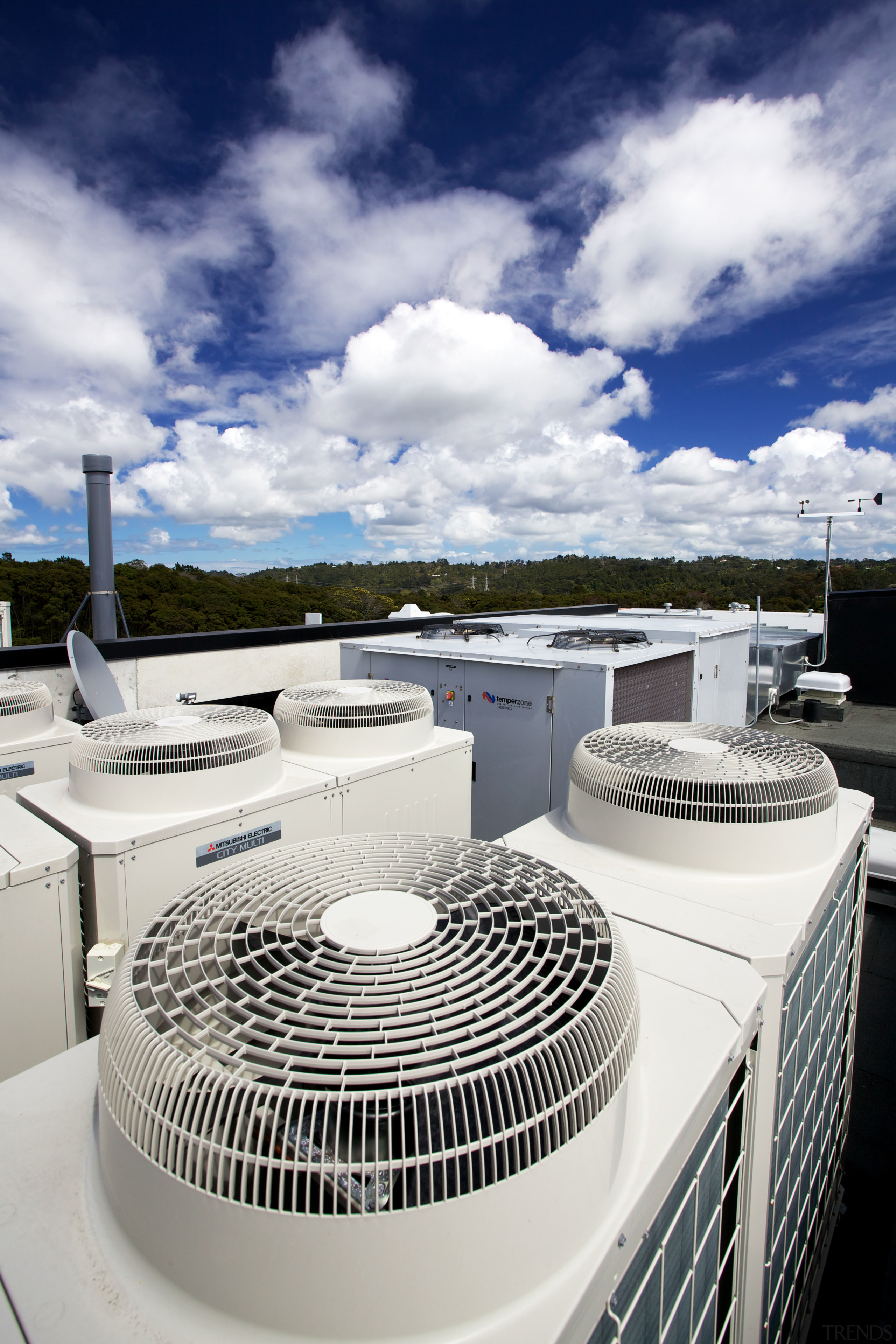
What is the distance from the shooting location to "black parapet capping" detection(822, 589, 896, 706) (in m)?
12.2

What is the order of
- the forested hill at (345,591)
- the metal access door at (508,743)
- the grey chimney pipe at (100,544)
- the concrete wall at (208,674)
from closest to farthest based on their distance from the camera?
the metal access door at (508,743)
the concrete wall at (208,674)
the grey chimney pipe at (100,544)
the forested hill at (345,591)

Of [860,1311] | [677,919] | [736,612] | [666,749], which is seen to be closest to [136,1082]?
[677,919]

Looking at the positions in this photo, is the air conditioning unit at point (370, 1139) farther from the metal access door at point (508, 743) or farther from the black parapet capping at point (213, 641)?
the black parapet capping at point (213, 641)

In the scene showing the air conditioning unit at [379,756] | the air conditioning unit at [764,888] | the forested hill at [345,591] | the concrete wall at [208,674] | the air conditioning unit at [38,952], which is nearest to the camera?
the air conditioning unit at [764,888]

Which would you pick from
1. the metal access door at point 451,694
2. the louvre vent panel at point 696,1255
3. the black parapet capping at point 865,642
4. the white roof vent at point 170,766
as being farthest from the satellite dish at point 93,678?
the black parapet capping at point 865,642

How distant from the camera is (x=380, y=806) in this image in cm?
340

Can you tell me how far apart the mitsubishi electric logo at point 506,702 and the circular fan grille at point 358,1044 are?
342 cm

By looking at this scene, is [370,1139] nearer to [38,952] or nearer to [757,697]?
[38,952]

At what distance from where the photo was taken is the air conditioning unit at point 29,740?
150 inches

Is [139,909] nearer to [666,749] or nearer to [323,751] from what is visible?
[323,751]

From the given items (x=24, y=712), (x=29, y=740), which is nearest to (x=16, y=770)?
(x=29, y=740)

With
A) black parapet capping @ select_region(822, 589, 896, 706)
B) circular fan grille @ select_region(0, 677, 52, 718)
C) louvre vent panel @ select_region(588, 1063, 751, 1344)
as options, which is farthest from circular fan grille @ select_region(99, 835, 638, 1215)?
black parapet capping @ select_region(822, 589, 896, 706)

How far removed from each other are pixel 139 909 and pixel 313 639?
488 cm

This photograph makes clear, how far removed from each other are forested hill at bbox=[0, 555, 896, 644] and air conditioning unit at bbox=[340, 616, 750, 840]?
582 cm
